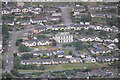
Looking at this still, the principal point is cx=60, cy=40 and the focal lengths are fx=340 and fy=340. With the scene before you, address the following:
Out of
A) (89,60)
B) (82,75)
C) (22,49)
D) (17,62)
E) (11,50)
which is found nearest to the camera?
(82,75)

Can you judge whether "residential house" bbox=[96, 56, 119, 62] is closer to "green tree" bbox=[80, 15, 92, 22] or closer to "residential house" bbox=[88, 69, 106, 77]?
"residential house" bbox=[88, 69, 106, 77]

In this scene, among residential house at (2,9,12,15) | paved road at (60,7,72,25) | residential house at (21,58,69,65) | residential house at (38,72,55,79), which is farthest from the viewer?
residential house at (2,9,12,15)

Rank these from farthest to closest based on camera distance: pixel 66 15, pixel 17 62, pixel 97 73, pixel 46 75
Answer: pixel 66 15 < pixel 17 62 < pixel 97 73 < pixel 46 75

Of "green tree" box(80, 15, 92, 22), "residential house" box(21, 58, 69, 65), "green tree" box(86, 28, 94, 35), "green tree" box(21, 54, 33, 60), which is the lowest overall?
"residential house" box(21, 58, 69, 65)

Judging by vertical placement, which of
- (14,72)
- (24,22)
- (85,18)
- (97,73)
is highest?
(85,18)

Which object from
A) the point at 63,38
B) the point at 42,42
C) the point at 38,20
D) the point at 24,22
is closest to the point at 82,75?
the point at 42,42

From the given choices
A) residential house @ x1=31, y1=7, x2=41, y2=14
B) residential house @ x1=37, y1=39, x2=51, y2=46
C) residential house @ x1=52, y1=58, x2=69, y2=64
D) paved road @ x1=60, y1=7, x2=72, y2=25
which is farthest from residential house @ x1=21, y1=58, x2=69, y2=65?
residential house @ x1=31, y1=7, x2=41, y2=14

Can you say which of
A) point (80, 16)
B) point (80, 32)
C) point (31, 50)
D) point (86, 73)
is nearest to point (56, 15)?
point (80, 16)

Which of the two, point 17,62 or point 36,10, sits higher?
point 36,10

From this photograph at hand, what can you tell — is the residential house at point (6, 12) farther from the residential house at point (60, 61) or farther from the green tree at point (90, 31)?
the residential house at point (60, 61)

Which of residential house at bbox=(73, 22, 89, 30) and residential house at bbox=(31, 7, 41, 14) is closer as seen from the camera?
residential house at bbox=(73, 22, 89, 30)

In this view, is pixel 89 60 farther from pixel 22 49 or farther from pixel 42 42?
pixel 22 49
